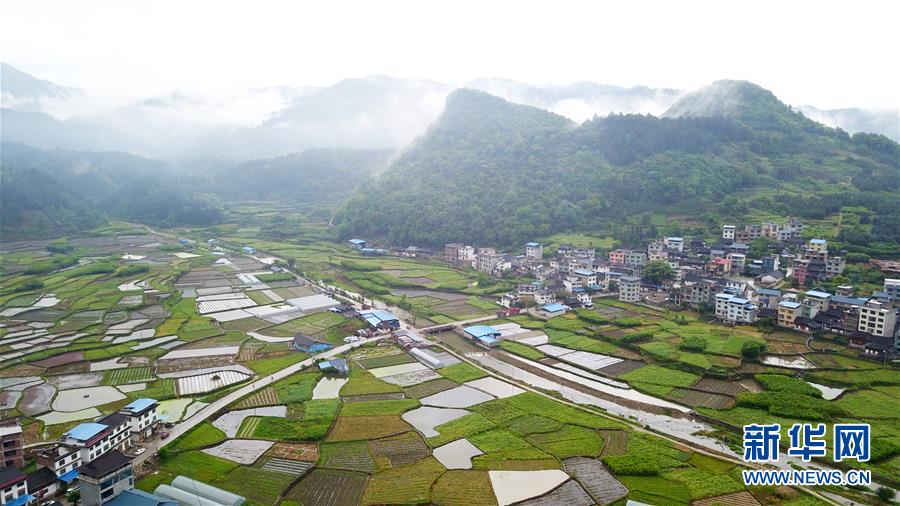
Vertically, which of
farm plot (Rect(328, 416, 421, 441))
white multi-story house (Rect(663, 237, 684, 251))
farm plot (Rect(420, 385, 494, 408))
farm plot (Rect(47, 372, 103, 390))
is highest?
white multi-story house (Rect(663, 237, 684, 251))

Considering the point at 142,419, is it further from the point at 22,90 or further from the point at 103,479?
the point at 22,90

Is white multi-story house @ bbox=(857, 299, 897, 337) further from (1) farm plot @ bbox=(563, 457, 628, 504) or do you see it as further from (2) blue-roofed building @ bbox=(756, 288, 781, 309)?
(1) farm plot @ bbox=(563, 457, 628, 504)

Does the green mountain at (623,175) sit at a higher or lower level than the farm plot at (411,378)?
higher

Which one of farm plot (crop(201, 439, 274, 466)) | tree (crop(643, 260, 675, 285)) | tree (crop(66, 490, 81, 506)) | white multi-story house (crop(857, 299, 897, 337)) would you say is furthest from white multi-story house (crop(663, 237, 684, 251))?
tree (crop(66, 490, 81, 506))

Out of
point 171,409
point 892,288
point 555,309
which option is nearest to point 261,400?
point 171,409

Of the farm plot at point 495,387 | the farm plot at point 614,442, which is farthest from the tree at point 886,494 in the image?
the farm plot at point 495,387

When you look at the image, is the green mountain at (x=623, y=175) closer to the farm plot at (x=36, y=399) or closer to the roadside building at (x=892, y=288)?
the roadside building at (x=892, y=288)

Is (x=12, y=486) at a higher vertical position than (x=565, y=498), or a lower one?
higher
